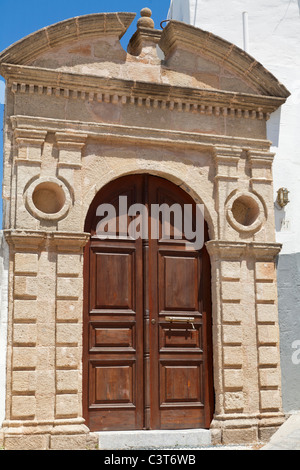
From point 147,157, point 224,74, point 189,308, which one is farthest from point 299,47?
point 189,308

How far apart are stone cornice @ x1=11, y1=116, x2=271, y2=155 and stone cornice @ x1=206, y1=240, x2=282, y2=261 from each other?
3.40 feet

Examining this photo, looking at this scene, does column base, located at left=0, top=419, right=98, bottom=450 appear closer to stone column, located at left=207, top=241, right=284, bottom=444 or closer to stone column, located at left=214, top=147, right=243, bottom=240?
stone column, located at left=207, top=241, right=284, bottom=444

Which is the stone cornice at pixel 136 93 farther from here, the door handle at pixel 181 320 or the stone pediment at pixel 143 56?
the door handle at pixel 181 320

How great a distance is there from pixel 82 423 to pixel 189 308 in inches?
65.7

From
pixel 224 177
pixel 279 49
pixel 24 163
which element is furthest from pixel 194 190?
pixel 279 49

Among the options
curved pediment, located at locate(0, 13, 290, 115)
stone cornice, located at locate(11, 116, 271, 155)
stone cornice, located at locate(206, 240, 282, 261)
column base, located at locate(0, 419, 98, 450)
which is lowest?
column base, located at locate(0, 419, 98, 450)

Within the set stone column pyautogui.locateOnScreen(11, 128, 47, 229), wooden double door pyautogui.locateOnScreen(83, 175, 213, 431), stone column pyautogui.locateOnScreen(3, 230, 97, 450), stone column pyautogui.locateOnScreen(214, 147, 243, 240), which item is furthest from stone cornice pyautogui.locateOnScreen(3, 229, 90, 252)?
stone column pyautogui.locateOnScreen(214, 147, 243, 240)

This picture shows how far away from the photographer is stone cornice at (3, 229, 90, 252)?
684 cm

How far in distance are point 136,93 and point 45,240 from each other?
1.90m

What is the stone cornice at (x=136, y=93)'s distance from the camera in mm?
7176

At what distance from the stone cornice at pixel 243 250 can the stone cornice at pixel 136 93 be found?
1.49 meters

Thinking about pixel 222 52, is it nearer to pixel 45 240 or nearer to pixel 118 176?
pixel 118 176

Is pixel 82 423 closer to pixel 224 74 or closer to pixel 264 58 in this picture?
pixel 224 74

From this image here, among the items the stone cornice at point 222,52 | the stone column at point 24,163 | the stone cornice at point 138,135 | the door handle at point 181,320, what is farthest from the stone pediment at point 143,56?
the door handle at point 181,320
